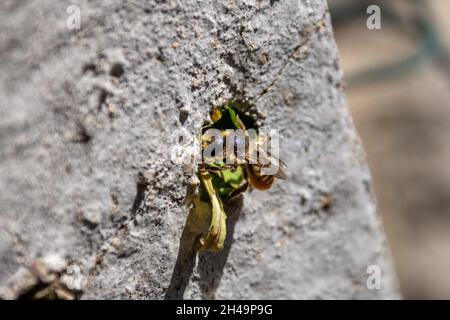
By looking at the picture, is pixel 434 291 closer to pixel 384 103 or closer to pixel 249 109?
pixel 384 103

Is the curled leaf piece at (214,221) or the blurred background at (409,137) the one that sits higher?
the blurred background at (409,137)

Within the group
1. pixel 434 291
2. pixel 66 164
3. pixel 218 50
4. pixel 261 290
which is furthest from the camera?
pixel 434 291

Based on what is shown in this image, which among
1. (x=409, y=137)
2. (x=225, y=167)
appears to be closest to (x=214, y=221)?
(x=225, y=167)

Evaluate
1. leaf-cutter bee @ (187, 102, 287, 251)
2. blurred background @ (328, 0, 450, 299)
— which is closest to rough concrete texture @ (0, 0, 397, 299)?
leaf-cutter bee @ (187, 102, 287, 251)

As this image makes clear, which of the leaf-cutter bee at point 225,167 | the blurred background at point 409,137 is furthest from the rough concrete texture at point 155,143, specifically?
the blurred background at point 409,137

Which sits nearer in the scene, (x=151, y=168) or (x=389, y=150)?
(x=151, y=168)

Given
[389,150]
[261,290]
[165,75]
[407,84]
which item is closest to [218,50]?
[165,75]

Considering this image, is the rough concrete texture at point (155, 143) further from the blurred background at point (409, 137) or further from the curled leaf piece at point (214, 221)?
the blurred background at point (409, 137)
